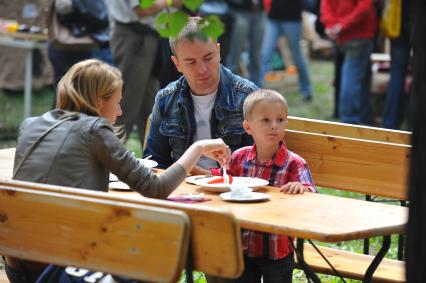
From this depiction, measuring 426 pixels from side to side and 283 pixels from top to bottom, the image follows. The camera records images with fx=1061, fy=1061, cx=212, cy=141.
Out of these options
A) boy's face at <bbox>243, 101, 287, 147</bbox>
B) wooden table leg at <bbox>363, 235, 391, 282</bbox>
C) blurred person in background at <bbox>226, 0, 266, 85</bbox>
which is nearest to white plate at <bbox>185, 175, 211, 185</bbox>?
boy's face at <bbox>243, 101, 287, 147</bbox>

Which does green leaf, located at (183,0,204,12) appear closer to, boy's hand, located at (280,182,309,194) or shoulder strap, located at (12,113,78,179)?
shoulder strap, located at (12,113,78,179)

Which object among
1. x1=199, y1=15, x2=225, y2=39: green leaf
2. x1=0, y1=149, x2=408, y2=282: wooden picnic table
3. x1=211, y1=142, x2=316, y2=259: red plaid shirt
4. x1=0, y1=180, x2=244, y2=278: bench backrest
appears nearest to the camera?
x1=199, y1=15, x2=225, y2=39: green leaf

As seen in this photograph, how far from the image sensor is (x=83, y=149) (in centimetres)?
431

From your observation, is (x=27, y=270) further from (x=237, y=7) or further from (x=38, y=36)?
(x=237, y=7)

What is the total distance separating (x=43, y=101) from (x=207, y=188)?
9148 mm

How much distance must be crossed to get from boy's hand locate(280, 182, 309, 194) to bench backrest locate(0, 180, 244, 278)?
3.00 ft

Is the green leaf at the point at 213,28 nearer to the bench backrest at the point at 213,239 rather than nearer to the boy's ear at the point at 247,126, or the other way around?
the bench backrest at the point at 213,239

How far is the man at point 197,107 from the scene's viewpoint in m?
5.32

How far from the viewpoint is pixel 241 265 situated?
12.1ft

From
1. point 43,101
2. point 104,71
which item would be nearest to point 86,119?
point 104,71

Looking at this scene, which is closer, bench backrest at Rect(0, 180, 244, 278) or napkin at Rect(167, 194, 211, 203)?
bench backrest at Rect(0, 180, 244, 278)

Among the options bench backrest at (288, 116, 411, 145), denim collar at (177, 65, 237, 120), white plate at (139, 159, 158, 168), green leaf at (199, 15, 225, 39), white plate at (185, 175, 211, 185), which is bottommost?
white plate at (185, 175, 211, 185)

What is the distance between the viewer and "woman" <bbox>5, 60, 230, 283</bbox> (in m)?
4.31

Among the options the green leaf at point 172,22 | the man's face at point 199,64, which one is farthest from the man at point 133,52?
the green leaf at point 172,22
